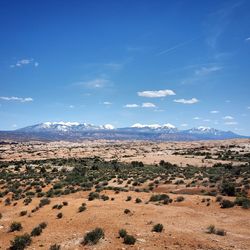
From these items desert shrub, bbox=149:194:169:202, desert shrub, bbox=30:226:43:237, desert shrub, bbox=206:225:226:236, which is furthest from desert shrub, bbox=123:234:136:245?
desert shrub, bbox=149:194:169:202

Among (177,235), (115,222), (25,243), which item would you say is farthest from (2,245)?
(177,235)

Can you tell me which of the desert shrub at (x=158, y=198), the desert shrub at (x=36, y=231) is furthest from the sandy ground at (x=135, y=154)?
the desert shrub at (x=36, y=231)

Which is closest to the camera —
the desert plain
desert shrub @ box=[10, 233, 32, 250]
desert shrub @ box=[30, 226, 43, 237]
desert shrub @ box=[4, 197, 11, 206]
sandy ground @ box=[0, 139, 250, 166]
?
desert shrub @ box=[10, 233, 32, 250]

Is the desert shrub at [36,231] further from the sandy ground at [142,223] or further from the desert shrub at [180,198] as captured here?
the desert shrub at [180,198]

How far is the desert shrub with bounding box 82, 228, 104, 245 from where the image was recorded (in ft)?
54.5

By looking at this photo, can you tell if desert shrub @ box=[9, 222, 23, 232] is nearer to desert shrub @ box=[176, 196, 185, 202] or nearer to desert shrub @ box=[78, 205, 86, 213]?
desert shrub @ box=[78, 205, 86, 213]

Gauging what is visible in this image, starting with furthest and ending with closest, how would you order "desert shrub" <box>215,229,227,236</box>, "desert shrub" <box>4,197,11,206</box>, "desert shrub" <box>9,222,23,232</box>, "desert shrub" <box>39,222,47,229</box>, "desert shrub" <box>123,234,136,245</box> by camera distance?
"desert shrub" <box>4,197,11,206</box> → "desert shrub" <box>9,222,23,232</box> → "desert shrub" <box>39,222,47,229</box> → "desert shrub" <box>215,229,227,236</box> → "desert shrub" <box>123,234,136,245</box>

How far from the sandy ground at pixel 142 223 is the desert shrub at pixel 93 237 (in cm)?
29

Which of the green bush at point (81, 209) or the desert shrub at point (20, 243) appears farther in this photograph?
the green bush at point (81, 209)

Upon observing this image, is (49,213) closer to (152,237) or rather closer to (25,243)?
(25,243)

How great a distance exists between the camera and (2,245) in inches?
687

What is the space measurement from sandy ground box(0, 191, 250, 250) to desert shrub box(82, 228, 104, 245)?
0.95 feet

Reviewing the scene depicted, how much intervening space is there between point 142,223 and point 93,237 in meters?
4.11

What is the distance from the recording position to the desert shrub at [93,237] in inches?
654
